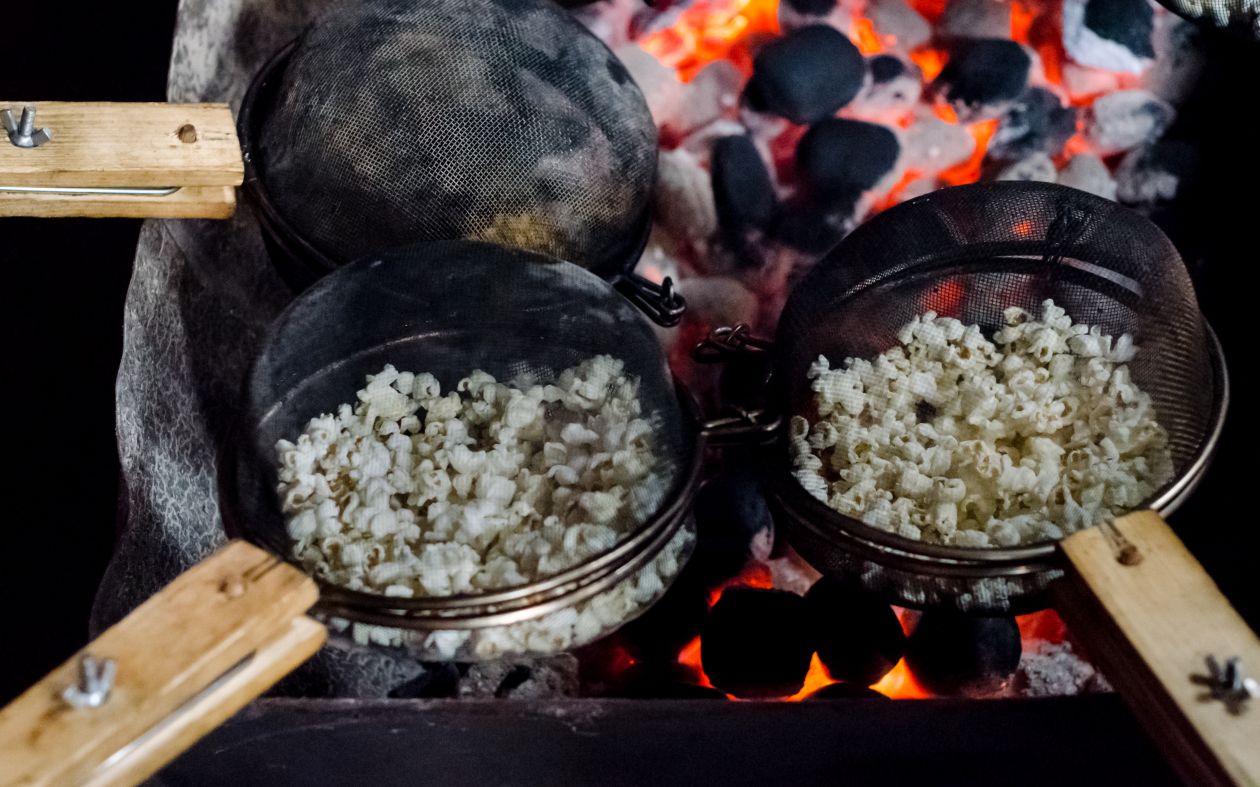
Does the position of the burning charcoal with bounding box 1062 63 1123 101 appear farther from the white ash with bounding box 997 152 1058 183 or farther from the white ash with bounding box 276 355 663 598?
the white ash with bounding box 276 355 663 598

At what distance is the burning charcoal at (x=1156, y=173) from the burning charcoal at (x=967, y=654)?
2.19ft

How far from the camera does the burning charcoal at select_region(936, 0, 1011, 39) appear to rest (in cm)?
160

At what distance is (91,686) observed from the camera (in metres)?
0.71

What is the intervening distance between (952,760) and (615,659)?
0.38m

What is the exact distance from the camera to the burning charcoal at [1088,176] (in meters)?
1.56

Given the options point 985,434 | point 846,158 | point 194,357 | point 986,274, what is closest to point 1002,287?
point 986,274

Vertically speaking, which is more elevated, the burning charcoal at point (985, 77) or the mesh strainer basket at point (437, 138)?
the burning charcoal at point (985, 77)

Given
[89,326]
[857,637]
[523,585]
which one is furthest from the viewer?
[89,326]

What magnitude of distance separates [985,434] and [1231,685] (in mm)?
453

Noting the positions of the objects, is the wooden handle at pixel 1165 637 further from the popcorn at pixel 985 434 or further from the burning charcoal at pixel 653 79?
the burning charcoal at pixel 653 79

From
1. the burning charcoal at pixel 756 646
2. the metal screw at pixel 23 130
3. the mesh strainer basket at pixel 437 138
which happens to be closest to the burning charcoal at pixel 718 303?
the mesh strainer basket at pixel 437 138

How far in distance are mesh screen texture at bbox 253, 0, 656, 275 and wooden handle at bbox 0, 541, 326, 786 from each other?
59 centimetres

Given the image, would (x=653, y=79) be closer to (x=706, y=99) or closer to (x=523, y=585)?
(x=706, y=99)

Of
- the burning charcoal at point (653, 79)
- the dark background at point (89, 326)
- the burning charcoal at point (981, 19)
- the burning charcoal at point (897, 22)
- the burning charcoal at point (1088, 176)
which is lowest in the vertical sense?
the dark background at point (89, 326)
